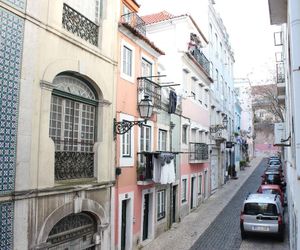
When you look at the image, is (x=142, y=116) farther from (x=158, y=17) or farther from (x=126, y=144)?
(x=158, y=17)

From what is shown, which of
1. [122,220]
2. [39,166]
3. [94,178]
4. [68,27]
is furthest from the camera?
[122,220]

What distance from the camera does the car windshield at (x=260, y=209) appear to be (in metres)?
13.7

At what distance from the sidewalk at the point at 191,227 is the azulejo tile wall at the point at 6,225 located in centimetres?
707

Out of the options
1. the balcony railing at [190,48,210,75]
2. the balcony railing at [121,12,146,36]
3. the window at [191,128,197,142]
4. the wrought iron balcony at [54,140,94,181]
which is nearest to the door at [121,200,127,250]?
the wrought iron balcony at [54,140,94,181]

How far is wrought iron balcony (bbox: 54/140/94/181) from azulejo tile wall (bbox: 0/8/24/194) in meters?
1.75

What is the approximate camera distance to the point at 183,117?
1944 cm

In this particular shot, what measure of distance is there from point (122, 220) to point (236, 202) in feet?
41.1

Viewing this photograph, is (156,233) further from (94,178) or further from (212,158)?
(212,158)

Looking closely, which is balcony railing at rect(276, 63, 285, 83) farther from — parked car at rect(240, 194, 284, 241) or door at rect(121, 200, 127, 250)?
door at rect(121, 200, 127, 250)

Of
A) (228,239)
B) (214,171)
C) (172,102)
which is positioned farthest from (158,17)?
(214,171)

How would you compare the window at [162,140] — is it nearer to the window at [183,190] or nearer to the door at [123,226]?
the window at [183,190]

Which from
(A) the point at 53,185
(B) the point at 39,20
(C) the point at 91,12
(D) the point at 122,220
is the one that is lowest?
(D) the point at 122,220

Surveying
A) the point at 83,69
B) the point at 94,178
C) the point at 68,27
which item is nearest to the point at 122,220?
the point at 94,178

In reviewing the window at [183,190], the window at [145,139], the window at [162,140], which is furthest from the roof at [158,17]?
the window at [183,190]
